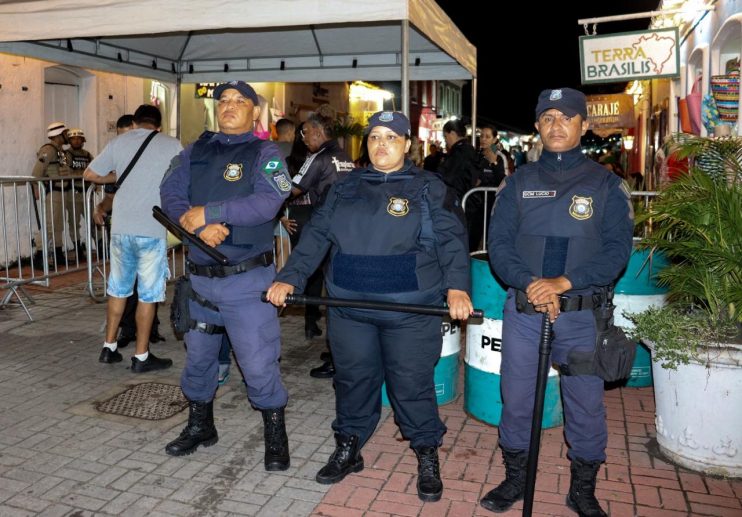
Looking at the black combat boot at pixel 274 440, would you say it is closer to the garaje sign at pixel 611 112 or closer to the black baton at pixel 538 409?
the black baton at pixel 538 409

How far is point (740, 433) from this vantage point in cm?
399

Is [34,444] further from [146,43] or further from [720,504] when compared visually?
[146,43]

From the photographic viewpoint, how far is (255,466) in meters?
4.14

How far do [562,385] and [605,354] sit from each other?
31 cm

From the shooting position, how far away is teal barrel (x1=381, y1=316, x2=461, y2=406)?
4.99 meters

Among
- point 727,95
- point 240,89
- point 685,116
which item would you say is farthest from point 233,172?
point 685,116

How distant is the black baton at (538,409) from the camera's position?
3057 millimetres

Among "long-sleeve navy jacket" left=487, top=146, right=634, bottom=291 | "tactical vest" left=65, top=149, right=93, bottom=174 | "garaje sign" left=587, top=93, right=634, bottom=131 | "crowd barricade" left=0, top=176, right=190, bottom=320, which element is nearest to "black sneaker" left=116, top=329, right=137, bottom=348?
"crowd barricade" left=0, top=176, right=190, bottom=320

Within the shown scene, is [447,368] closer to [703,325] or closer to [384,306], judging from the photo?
[703,325]

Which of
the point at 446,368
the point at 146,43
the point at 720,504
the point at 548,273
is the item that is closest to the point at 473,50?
the point at 146,43

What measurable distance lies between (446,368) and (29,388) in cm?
319

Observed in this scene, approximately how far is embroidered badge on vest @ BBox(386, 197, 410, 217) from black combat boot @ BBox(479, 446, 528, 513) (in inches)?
55.0

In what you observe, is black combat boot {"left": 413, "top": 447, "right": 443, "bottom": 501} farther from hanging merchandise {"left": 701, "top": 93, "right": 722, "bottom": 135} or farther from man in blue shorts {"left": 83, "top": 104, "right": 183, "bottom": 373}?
hanging merchandise {"left": 701, "top": 93, "right": 722, "bottom": 135}

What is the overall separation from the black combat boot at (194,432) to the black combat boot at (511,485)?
1734 millimetres
